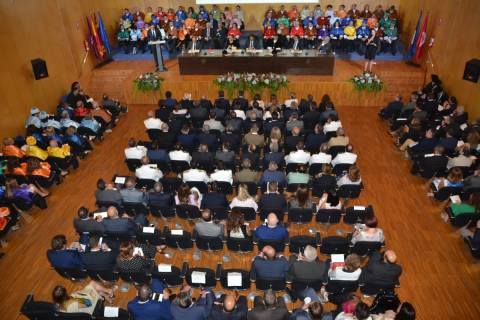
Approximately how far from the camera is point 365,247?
6824mm

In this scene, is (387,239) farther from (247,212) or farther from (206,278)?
(206,278)

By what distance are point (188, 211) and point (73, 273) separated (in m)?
2.39

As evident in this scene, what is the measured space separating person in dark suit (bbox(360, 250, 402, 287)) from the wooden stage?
8763 mm

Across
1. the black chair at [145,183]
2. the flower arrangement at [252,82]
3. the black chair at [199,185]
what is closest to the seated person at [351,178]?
the black chair at [199,185]

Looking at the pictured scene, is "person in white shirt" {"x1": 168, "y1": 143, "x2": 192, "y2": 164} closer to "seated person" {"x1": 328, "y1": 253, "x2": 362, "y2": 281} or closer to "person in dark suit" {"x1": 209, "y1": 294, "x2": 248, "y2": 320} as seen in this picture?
"person in dark suit" {"x1": 209, "y1": 294, "x2": 248, "y2": 320}

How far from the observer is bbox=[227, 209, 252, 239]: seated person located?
22.6ft

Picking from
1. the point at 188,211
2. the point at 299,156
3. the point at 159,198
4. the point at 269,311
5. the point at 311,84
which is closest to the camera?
the point at 269,311

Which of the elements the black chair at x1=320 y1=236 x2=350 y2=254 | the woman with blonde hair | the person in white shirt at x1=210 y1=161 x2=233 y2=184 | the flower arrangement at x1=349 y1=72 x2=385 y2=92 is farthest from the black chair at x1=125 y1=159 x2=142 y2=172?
the flower arrangement at x1=349 y1=72 x2=385 y2=92

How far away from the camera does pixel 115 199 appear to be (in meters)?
8.16

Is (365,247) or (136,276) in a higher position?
(365,247)

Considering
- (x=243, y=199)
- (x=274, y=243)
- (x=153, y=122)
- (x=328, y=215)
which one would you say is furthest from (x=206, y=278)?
(x=153, y=122)

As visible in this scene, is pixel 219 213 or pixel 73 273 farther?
pixel 219 213

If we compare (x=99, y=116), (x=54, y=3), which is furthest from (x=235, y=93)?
(x=54, y=3)

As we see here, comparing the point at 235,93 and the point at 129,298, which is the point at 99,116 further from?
the point at 129,298
